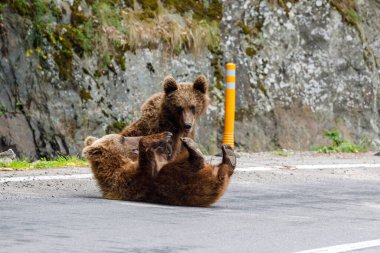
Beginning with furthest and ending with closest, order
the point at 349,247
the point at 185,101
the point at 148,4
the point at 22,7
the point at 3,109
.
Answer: the point at 148,4 → the point at 22,7 → the point at 3,109 → the point at 185,101 → the point at 349,247

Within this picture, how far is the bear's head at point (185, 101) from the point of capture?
32.9ft

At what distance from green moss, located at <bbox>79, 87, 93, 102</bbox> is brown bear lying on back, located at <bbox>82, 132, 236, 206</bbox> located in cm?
677

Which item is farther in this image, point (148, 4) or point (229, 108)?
point (148, 4)

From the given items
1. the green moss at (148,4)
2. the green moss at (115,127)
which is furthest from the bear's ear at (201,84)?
the green moss at (148,4)

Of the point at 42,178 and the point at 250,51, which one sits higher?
the point at 250,51

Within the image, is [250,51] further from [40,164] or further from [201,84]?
[201,84]

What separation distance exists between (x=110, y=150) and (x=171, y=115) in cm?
97

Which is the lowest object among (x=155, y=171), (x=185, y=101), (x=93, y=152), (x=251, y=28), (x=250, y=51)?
(x=155, y=171)

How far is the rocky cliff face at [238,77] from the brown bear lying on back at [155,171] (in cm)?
637

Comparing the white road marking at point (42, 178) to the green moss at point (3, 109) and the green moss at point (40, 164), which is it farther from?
the green moss at point (3, 109)

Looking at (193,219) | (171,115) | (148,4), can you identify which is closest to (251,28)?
(148,4)

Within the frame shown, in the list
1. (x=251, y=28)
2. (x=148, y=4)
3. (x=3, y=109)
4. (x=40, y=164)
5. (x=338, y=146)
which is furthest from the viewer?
(x=251, y=28)

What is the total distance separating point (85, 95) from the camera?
16312 mm

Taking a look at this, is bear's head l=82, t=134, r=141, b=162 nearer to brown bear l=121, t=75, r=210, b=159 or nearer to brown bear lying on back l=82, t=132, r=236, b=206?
brown bear lying on back l=82, t=132, r=236, b=206
